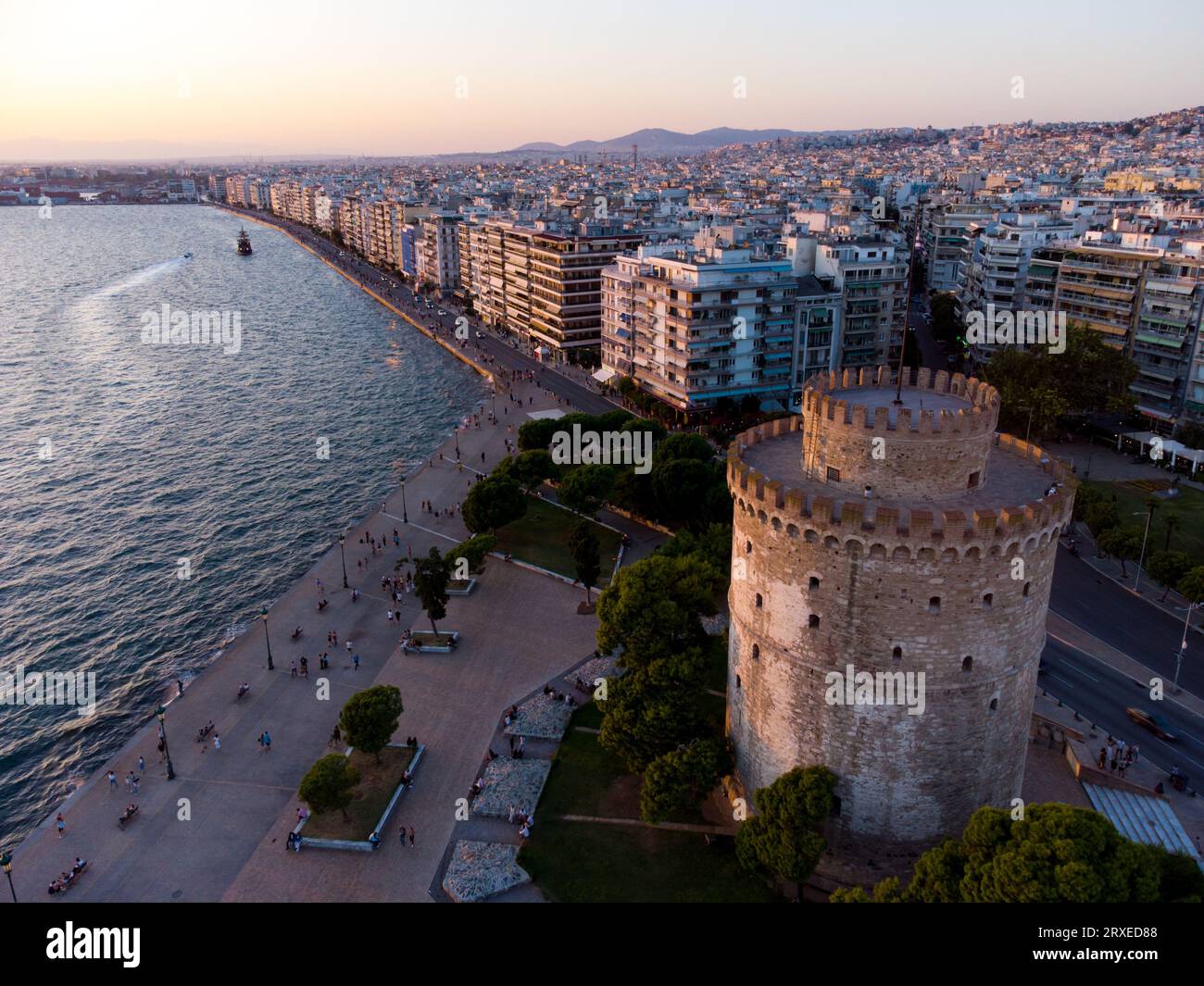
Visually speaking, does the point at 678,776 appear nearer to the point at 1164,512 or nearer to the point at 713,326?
the point at 1164,512

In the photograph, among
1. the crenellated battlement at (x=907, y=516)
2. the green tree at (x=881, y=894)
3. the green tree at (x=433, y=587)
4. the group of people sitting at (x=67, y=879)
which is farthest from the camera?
the green tree at (x=433, y=587)

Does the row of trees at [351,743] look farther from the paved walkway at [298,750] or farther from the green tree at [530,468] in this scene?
the green tree at [530,468]

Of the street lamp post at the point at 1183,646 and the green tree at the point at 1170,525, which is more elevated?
the green tree at the point at 1170,525

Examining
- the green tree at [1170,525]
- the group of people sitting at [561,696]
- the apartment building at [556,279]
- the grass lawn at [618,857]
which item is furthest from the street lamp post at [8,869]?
the apartment building at [556,279]

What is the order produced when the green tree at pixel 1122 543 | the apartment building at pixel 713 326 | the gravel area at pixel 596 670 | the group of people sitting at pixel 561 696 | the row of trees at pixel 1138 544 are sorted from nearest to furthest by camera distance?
the group of people sitting at pixel 561 696 → the gravel area at pixel 596 670 → the row of trees at pixel 1138 544 → the green tree at pixel 1122 543 → the apartment building at pixel 713 326

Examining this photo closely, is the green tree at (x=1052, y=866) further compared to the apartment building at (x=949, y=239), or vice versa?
the apartment building at (x=949, y=239)

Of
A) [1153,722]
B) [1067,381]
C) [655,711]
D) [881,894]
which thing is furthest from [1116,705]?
[1067,381]

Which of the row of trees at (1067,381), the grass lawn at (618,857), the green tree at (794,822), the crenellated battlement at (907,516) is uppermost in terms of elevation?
the crenellated battlement at (907,516)
